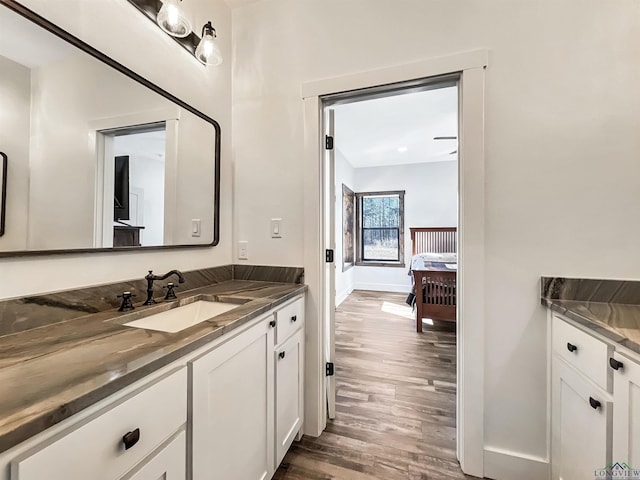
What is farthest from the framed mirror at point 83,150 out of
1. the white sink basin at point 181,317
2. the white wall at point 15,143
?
the white sink basin at point 181,317

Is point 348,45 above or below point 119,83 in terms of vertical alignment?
above

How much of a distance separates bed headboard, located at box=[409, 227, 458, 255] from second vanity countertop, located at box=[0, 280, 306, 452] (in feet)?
16.5

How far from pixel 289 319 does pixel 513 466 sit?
1.34 m

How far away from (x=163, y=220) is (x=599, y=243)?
2.16 meters

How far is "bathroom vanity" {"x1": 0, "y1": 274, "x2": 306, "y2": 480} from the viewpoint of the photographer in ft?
1.59

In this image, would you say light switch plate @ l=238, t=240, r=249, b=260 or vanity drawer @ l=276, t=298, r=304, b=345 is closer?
vanity drawer @ l=276, t=298, r=304, b=345

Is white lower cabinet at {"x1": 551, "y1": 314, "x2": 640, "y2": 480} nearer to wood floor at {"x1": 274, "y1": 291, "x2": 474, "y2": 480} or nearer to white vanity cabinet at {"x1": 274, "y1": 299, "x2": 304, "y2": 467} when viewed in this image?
wood floor at {"x1": 274, "y1": 291, "x2": 474, "y2": 480}

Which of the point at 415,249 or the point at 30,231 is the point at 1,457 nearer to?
the point at 30,231

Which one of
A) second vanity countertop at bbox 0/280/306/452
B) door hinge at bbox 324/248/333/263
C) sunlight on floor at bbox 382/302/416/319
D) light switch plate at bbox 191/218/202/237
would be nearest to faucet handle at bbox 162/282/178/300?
second vanity countertop at bbox 0/280/306/452

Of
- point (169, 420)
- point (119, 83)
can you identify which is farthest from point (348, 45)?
point (169, 420)

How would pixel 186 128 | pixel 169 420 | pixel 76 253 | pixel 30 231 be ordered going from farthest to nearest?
pixel 186 128, pixel 76 253, pixel 30 231, pixel 169 420

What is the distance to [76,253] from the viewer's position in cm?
103

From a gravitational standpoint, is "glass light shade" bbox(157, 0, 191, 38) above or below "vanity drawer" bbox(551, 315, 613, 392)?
above

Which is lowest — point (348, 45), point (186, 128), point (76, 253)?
point (76, 253)
